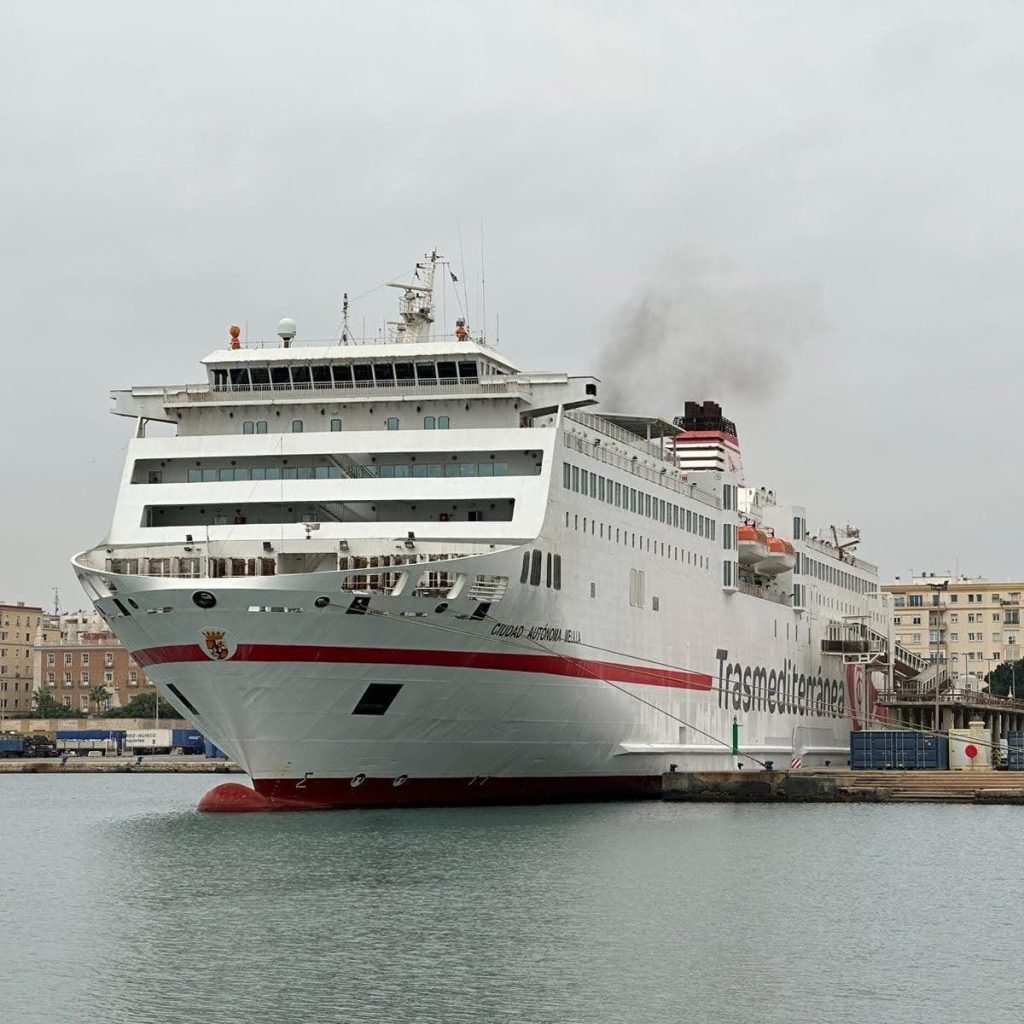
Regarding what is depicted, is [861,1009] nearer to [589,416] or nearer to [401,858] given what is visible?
[401,858]

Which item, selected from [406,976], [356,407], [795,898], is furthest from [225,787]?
[406,976]

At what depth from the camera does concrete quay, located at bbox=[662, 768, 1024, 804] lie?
48.1 meters

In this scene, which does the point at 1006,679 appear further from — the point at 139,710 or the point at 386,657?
the point at 386,657

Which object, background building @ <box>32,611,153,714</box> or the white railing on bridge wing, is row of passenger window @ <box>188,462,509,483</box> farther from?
background building @ <box>32,611,153,714</box>

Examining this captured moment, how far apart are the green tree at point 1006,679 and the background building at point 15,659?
74188mm

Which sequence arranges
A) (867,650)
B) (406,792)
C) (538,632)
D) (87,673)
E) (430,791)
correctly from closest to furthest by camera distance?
(406,792) < (430,791) < (538,632) < (867,650) < (87,673)

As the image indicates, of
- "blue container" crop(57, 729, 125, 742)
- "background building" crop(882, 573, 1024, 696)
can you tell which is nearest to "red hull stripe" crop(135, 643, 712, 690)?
"blue container" crop(57, 729, 125, 742)

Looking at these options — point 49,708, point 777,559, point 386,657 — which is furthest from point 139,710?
point 386,657

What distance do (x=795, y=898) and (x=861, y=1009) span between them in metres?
8.12

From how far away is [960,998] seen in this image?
2127cm

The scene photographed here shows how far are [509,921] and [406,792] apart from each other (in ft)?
→ 44.8

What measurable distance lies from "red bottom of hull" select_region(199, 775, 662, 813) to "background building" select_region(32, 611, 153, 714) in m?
100

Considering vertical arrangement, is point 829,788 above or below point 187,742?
above

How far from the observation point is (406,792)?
39125 mm
